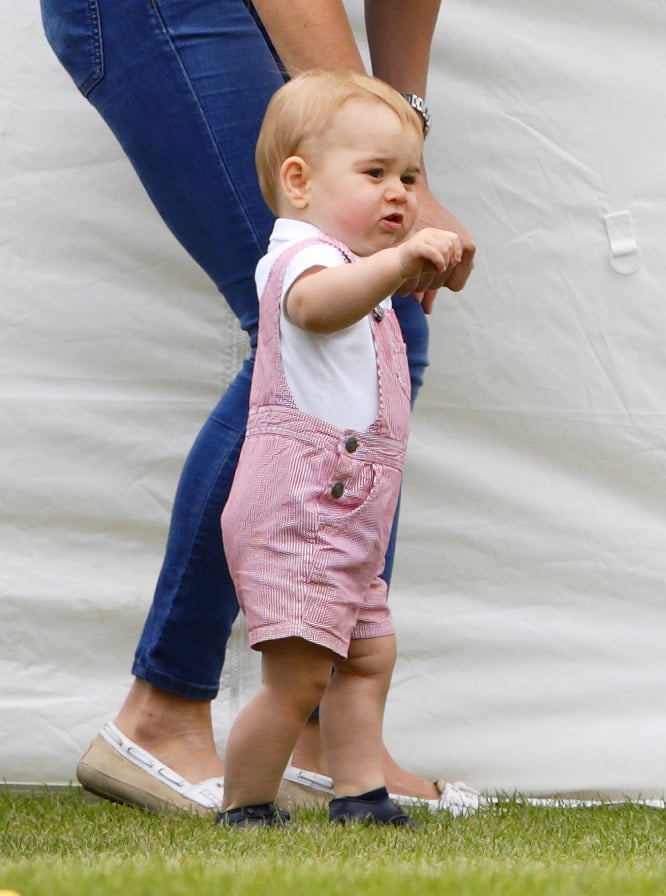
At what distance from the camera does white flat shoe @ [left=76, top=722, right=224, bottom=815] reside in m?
1.73

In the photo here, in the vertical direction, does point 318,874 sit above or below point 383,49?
below

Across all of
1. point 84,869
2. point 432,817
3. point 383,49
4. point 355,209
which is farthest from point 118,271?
point 84,869

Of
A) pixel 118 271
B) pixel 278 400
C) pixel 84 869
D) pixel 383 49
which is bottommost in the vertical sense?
pixel 84 869

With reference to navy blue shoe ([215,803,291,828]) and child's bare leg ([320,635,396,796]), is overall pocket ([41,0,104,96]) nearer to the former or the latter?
child's bare leg ([320,635,396,796])

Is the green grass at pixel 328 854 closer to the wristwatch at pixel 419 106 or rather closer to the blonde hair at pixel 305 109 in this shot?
the blonde hair at pixel 305 109

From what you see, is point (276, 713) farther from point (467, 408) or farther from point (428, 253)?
point (467, 408)

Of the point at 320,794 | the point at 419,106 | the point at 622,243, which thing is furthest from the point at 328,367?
the point at 622,243

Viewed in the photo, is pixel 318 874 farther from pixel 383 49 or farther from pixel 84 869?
pixel 383 49

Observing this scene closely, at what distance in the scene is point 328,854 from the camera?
1302 mm

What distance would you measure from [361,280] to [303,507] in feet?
0.79

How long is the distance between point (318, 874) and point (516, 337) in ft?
4.13

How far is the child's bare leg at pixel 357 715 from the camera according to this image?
5.11ft

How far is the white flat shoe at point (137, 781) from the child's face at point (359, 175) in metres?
0.68

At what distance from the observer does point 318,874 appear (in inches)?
42.9
